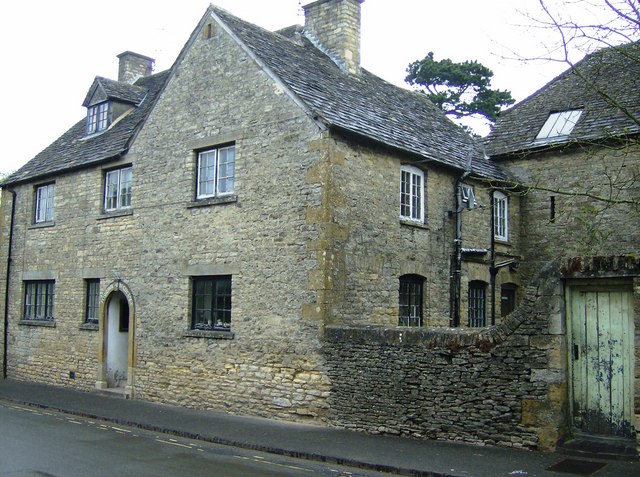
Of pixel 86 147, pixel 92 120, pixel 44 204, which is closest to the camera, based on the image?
pixel 86 147

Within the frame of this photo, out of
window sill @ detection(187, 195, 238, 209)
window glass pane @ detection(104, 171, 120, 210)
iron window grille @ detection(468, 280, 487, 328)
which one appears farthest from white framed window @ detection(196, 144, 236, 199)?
iron window grille @ detection(468, 280, 487, 328)

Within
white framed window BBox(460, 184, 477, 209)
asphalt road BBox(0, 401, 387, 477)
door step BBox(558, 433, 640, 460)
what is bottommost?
asphalt road BBox(0, 401, 387, 477)

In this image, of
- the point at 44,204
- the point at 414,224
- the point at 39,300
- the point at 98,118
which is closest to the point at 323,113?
the point at 414,224

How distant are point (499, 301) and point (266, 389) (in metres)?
7.63

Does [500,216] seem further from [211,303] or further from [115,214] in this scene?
[115,214]

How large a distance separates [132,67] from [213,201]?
486 inches

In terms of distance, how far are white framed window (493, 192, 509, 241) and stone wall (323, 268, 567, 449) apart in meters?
7.62

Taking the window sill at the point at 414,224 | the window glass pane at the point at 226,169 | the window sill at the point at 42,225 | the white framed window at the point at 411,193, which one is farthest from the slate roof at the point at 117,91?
the window sill at the point at 414,224

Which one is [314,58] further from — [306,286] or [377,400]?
[377,400]

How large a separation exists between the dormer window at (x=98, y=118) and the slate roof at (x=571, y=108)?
38.0 feet

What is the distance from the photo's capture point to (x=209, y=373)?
14.9m

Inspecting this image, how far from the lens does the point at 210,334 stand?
14922 mm

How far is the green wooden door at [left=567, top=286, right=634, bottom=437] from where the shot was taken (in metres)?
10.0

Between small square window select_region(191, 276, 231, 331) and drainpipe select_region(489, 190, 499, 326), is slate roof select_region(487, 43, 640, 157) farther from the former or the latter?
small square window select_region(191, 276, 231, 331)
